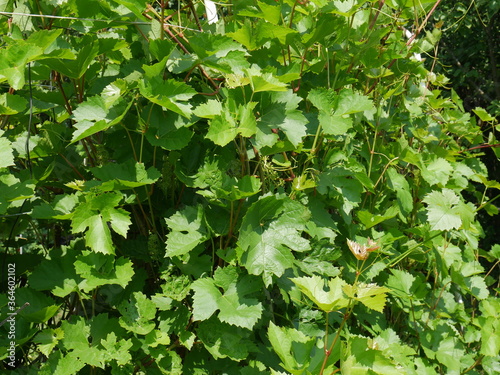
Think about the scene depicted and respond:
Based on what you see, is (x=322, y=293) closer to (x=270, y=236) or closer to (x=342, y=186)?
Result: (x=270, y=236)

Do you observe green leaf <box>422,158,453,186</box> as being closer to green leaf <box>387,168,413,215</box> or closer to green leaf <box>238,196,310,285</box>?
green leaf <box>387,168,413,215</box>

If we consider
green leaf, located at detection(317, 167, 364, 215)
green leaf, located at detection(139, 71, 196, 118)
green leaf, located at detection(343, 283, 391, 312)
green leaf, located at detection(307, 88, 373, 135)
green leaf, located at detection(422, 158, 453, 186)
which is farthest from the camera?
green leaf, located at detection(422, 158, 453, 186)

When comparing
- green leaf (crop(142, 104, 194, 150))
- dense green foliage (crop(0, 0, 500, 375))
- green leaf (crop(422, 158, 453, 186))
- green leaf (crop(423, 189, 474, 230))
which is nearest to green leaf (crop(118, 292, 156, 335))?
dense green foliage (crop(0, 0, 500, 375))

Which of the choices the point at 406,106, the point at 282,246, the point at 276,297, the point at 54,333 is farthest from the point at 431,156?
the point at 54,333

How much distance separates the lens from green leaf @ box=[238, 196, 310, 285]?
1219 mm

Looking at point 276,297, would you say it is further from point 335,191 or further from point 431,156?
point 431,156

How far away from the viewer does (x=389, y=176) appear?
1879 mm

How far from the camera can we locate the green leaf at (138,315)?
4.03 feet

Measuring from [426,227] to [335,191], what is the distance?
1.78 feet

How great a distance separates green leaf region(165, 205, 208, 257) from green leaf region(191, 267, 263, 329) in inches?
3.6

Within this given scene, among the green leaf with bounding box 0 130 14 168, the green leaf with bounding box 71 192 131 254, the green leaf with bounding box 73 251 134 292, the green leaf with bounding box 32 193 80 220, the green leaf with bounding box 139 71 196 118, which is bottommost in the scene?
the green leaf with bounding box 73 251 134 292

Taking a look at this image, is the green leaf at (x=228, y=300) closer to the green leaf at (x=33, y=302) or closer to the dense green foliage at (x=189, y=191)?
the dense green foliage at (x=189, y=191)

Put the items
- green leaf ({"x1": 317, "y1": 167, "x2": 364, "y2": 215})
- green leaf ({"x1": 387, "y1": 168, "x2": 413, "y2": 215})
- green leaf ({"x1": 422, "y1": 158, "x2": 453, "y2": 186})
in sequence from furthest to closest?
green leaf ({"x1": 422, "y1": 158, "x2": 453, "y2": 186})
green leaf ({"x1": 387, "y1": 168, "x2": 413, "y2": 215})
green leaf ({"x1": 317, "y1": 167, "x2": 364, "y2": 215})

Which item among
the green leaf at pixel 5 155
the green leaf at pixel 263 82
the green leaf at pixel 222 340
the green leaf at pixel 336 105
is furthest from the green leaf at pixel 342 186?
the green leaf at pixel 5 155
